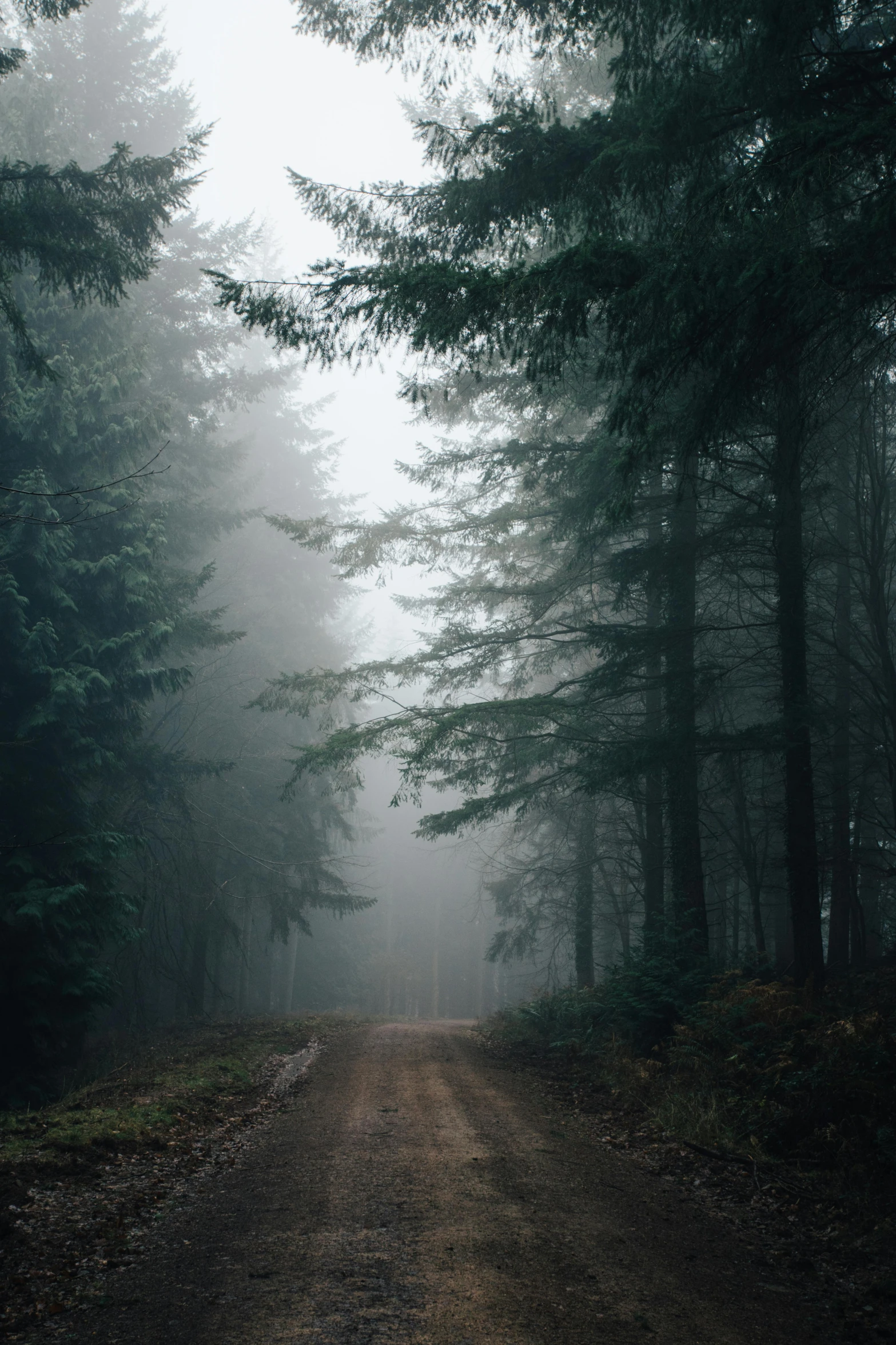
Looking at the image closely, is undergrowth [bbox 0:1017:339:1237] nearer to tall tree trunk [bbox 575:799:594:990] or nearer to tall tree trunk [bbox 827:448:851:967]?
tall tree trunk [bbox 575:799:594:990]

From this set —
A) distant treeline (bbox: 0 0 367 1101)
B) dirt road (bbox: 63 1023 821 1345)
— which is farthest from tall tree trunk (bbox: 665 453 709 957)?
distant treeline (bbox: 0 0 367 1101)

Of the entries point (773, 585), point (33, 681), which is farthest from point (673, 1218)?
point (33, 681)

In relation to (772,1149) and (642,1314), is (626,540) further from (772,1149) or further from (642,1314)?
(642,1314)

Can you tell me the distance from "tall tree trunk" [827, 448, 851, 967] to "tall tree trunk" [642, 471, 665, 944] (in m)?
2.59

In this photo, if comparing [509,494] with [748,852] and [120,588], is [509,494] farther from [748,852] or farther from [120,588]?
[748,852]

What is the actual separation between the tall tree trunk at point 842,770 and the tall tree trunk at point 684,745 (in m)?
1.96

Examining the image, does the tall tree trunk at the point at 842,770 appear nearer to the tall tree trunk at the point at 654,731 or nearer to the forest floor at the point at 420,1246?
the tall tree trunk at the point at 654,731

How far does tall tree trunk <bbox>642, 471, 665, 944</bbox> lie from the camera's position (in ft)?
35.7

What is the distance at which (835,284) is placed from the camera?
16.4ft

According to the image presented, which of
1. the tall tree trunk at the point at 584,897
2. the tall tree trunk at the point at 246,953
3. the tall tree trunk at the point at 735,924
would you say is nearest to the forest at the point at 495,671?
the tall tree trunk at the point at 584,897

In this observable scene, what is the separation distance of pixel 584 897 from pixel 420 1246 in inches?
567

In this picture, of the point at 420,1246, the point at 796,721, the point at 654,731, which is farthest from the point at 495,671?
the point at 420,1246

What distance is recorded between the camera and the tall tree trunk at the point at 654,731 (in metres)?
10.9

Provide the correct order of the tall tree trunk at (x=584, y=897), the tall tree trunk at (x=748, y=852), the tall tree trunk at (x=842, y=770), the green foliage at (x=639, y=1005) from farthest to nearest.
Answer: the tall tree trunk at (x=584, y=897) → the tall tree trunk at (x=748, y=852) → the tall tree trunk at (x=842, y=770) → the green foliage at (x=639, y=1005)
